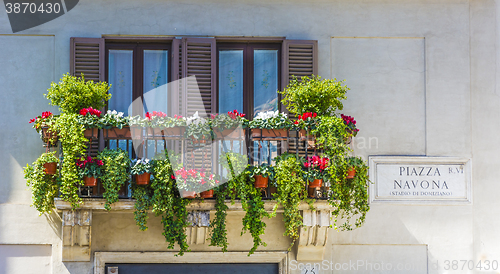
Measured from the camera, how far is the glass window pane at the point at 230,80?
741cm

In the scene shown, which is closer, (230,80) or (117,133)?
(117,133)

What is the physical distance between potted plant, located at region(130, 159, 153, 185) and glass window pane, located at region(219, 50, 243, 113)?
60.8 inches

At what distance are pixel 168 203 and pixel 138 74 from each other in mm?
2020

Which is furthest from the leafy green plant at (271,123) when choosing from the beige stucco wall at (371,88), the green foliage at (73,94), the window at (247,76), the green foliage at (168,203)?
the green foliage at (73,94)

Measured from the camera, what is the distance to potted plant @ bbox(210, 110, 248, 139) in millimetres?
6344

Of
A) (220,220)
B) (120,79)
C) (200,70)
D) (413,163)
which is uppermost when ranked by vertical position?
(200,70)

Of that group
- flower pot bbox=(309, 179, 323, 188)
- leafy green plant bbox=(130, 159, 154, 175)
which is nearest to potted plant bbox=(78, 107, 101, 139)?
leafy green plant bbox=(130, 159, 154, 175)

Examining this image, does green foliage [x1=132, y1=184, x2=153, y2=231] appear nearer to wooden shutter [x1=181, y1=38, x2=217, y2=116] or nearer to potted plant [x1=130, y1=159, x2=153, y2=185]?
potted plant [x1=130, y1=159, x2=153, y2=185]

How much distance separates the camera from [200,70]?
7.20 meters

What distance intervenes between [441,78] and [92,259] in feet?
16.7

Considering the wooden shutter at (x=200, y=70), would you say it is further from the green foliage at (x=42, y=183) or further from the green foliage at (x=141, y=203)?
the green foliage at (x=42, y=183)

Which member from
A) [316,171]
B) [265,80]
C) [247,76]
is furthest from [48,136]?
[316,171]

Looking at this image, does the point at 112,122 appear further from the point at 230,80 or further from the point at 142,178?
the point at 230,80

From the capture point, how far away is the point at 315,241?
688cm
